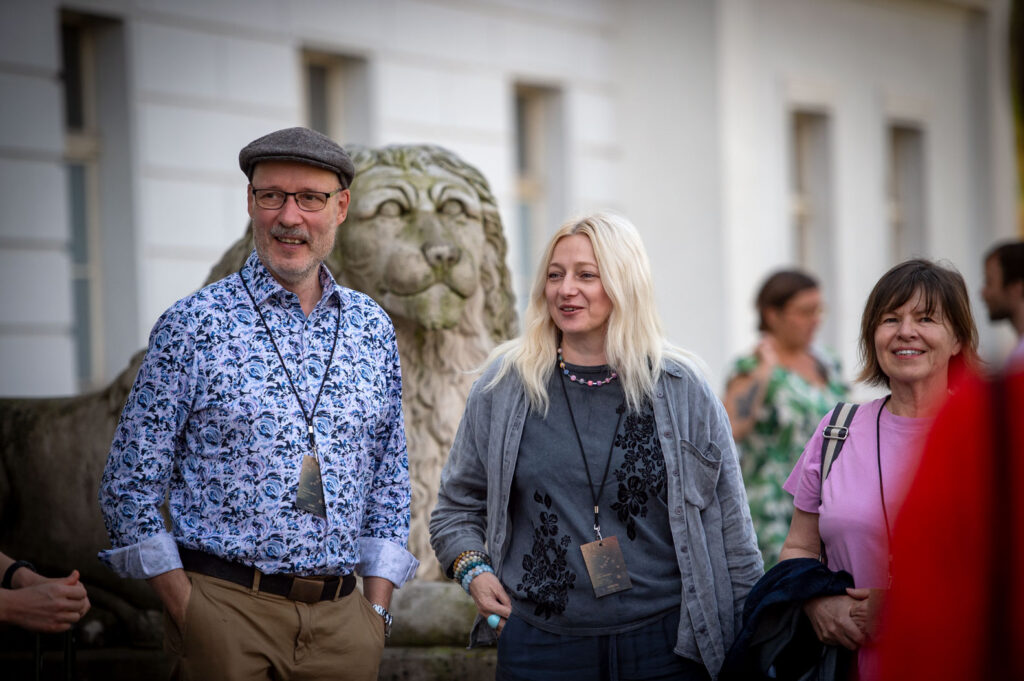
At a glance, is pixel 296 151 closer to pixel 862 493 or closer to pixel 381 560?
pixel 381 560

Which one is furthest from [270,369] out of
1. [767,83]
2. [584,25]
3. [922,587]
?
[767,83]

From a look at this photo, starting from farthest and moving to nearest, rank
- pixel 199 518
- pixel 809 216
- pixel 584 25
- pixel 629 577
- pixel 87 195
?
pixel 809 216, pixel 584 25, pixel 87 195, pixel 629 577, pixel 199 518

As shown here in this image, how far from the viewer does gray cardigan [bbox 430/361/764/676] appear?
9.68 ft

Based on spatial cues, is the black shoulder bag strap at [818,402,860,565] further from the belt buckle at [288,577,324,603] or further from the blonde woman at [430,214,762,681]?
the belt buckle at [288,577,324,603]

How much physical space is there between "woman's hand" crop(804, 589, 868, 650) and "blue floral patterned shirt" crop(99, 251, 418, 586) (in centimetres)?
111

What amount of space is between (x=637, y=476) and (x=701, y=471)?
0.16 meters

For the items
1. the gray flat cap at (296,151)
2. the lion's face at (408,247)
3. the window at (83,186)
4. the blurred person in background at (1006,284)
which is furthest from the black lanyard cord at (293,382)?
the window at (83,186)

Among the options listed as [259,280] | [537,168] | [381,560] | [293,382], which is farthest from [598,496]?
[537,168]

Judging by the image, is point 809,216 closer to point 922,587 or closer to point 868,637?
point 868,637

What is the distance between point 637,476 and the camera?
9.88 feet

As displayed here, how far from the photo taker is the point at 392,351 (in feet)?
10.3

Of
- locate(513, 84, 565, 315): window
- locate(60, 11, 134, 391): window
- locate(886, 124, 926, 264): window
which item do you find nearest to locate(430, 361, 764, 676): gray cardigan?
locate(60, 11, 134, 391): window

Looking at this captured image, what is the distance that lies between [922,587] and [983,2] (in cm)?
1595

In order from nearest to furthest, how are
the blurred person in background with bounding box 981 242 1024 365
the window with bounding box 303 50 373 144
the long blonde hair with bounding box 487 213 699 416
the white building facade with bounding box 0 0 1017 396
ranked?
the long blonde hair with bounding box 487 213 699 416, the blurred person in background with bounding box 981 242 1024 365, the white building facade with bounding box 0 0 1017 396, the window with bounding box 303 50 373 144
